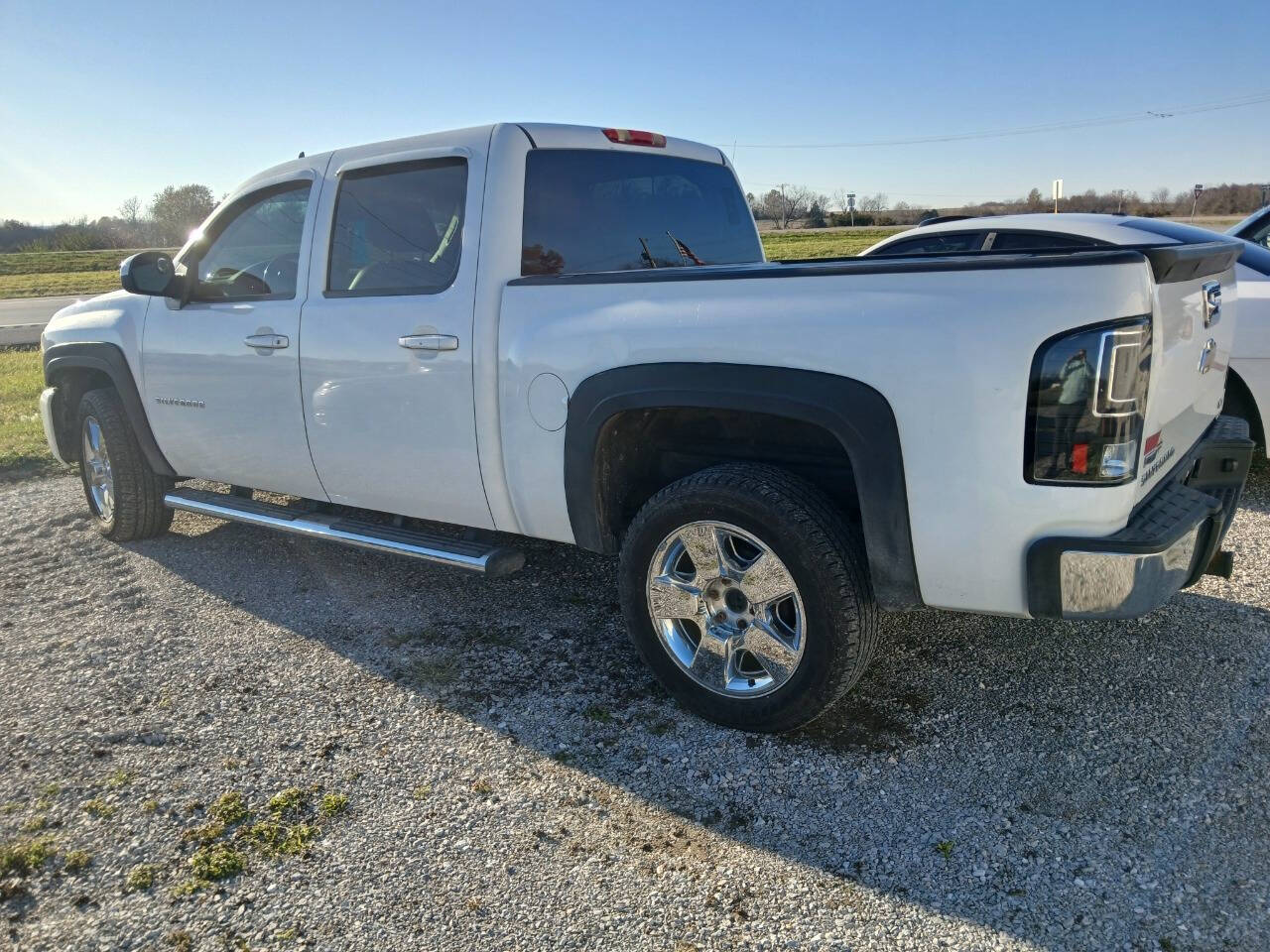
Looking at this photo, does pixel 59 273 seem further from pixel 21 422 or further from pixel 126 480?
pixel 126 480

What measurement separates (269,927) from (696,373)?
73.7 inches

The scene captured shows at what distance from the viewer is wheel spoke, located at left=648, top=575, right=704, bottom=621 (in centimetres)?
315

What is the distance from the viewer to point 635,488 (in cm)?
353

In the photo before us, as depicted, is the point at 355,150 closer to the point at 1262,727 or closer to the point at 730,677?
the point at 730,677

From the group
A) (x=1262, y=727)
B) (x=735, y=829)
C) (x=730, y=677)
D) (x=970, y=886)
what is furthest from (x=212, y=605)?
(x=1262, y=727)

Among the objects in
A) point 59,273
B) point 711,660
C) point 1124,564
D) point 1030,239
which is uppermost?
point 59,273

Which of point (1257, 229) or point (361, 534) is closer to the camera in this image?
point (361, 534)

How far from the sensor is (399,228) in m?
3.91

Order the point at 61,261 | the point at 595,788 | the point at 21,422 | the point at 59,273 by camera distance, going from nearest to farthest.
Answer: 1. the point at 595,788
2. the point at 21,422
3. the point at 59,273
4. the point at 61,261

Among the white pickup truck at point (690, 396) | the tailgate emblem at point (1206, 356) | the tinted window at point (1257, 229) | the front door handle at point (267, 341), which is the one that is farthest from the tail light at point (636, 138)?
the tinted window at point (1257, 229)

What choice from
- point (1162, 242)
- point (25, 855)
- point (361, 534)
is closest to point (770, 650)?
point (361, 534)

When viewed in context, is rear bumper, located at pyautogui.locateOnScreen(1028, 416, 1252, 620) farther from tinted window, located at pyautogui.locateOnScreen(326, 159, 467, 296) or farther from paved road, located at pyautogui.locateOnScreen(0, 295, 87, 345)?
paved road, located at pyautogui.locateOnScreen(0, 295, 87, 345)

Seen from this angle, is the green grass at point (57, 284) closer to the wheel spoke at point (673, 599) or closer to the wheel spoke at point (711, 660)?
the wheel spoke at point (673, 599)

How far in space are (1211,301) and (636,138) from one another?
91.4 inches
